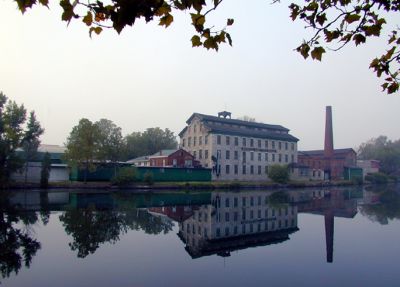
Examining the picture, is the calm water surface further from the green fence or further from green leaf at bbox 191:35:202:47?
the green fence

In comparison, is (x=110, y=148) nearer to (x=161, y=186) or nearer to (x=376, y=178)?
(x=161, y=186)

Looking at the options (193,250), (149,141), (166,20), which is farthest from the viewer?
(149,141)

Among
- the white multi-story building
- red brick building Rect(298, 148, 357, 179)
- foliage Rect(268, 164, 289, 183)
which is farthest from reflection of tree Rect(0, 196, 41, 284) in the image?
red brick building Rect(298, 148, 357, 179)

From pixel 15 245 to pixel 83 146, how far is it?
31.6 meters

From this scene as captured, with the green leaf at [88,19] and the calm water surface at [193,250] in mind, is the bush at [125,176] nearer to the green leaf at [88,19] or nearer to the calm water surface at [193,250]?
the calm water surface at [193,250]

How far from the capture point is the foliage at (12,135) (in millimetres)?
38062

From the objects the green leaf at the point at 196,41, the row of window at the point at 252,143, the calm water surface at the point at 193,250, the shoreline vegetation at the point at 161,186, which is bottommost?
the calm water surface at the point at 193,250

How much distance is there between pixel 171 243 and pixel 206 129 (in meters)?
46.4

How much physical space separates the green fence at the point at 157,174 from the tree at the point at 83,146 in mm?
2131

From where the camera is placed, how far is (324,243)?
1339 cm

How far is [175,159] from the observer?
184 ft

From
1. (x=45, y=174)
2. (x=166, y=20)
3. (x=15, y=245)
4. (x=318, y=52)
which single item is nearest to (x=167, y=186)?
(x=45, y=174)

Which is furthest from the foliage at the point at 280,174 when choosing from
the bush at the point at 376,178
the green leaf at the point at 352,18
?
the green leaf at the point at 352,18

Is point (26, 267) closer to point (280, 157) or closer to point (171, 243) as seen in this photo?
point (171, 243)
